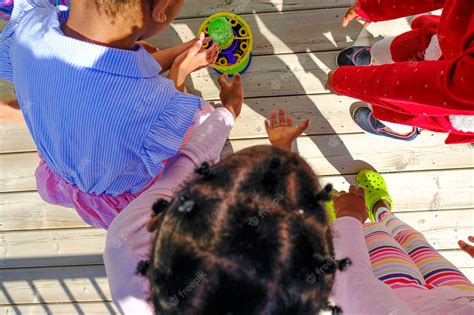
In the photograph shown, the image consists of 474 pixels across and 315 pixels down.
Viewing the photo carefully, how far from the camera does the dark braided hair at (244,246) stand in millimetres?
539

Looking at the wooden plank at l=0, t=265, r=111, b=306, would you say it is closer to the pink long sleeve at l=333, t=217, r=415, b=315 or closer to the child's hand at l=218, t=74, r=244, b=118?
the child's hand at l=218, t=74, r=244, b=118

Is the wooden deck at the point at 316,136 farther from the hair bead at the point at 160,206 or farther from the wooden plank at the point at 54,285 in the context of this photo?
the hair bead at the point at 160,206

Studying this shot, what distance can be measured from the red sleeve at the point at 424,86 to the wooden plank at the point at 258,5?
55 cm

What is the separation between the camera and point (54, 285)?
5.73 ft

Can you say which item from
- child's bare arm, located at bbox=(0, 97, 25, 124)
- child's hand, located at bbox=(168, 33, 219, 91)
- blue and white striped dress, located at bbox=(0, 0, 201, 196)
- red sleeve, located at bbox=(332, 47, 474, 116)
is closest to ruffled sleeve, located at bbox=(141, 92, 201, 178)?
blue and white striped dress, located at bbox=(0, 0, 201, 196)

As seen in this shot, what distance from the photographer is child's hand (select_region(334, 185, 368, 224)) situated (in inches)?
53.4

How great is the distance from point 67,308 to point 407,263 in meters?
1.56

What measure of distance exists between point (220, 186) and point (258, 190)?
0.06 metres

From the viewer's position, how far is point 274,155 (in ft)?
2.08

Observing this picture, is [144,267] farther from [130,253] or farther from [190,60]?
[190,60]

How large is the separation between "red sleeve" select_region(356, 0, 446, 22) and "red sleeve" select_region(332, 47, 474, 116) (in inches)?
8.7

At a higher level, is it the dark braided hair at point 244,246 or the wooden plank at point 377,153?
the dark braided hair at point 244,246

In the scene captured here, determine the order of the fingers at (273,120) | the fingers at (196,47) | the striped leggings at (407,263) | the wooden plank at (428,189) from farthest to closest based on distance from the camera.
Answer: the wooden plank at (428,189)
the fingers at (273,120)
the fingers at (196,47)
the striped leggings at (407,263)

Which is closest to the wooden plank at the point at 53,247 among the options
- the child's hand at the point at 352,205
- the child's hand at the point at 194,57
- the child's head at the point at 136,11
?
the child's hand at the point at 194,57
